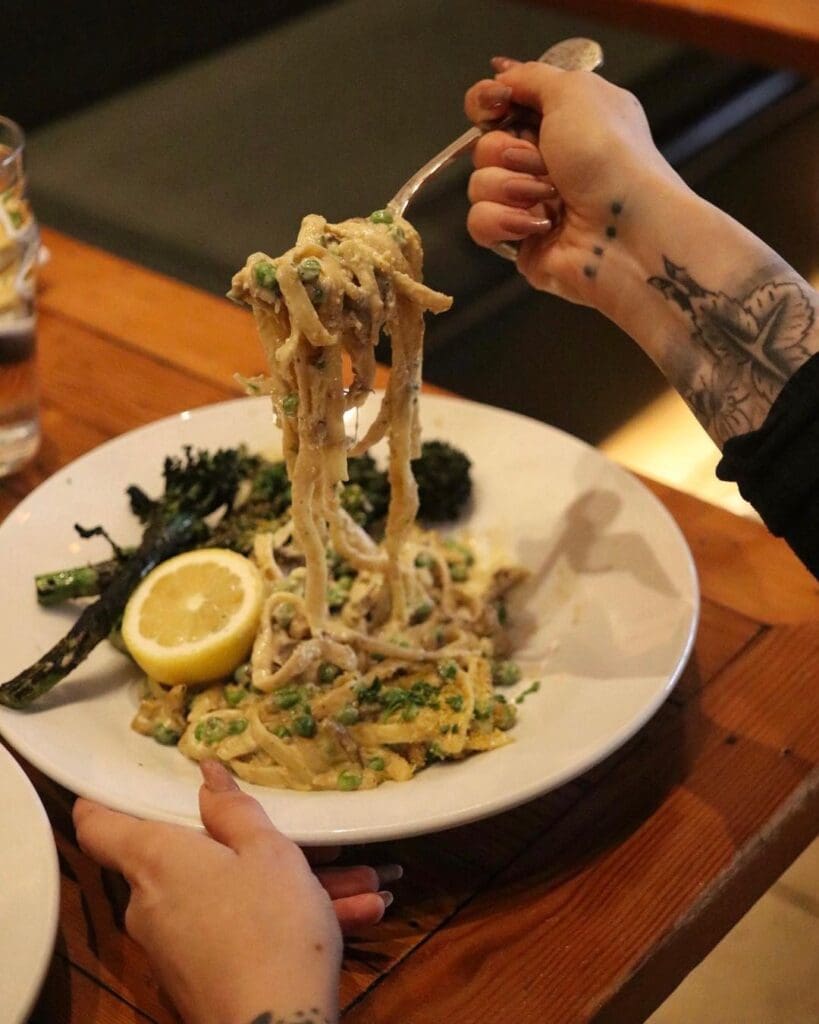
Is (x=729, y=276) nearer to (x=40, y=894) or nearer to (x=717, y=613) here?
(x=717, y=613)

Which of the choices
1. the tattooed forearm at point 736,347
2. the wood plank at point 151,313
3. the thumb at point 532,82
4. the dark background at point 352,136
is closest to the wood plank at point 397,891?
the tattooed forearm at point 736,347

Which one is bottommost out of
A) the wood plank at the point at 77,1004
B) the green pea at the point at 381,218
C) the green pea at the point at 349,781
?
the wood plank at the point at 77,1004

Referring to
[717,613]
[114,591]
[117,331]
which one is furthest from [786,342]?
[117,331]

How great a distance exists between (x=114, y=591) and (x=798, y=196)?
299 centimetres

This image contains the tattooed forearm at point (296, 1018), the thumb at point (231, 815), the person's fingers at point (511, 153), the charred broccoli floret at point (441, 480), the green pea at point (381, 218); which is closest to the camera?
the tattooed forearm at point (296, 1018)

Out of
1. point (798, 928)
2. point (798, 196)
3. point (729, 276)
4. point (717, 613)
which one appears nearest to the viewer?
point (729, 276)

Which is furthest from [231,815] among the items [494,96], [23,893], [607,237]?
[494,96]

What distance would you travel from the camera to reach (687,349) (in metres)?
1.36

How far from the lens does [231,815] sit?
43.0 inches

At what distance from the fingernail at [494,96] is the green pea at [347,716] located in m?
0.76

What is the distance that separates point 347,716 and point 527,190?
66 cm

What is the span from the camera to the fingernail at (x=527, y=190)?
1486 millimetres

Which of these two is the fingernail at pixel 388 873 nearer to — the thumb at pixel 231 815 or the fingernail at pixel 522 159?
the thumb at pixel 231 815

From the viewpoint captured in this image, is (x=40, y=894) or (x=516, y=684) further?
(x=516, y=684)
